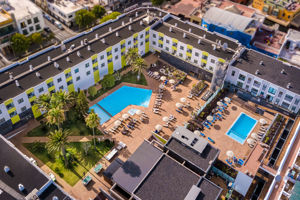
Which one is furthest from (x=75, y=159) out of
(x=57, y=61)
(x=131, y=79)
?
(x=131, y=79)

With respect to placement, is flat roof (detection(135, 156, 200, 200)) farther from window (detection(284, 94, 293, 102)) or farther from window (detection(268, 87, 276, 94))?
window (detection(284, 94, 293, 102))

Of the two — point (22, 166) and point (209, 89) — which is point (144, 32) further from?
point (22, 166)

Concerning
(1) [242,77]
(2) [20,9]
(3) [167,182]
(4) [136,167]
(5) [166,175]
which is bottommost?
(3) [167,182]

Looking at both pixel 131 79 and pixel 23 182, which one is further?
pixel 131 79

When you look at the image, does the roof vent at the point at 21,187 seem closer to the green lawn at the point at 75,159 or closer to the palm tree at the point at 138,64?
the green lawn at the point at 75,159

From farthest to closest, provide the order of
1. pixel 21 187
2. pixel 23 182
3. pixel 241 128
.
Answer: pixel 241 128
pixel 23 182
pixel 21 187

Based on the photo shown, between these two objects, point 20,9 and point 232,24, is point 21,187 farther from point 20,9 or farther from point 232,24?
point 232,24
